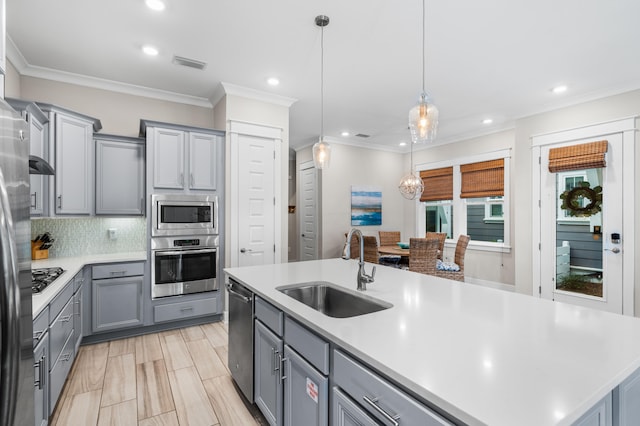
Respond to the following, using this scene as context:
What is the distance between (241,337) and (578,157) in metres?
4.66

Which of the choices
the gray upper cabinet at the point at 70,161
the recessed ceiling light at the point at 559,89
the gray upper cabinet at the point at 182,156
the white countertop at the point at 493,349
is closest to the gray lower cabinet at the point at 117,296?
the gray upper cabinet at the point at 70,161

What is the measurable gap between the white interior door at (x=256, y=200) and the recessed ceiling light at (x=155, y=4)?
167 cm

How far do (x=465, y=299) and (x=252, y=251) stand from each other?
2.85m

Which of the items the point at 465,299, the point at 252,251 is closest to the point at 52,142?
the point at 252,251

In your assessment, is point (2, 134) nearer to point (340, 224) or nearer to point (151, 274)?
point (151, 274)

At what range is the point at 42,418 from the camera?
1811mm

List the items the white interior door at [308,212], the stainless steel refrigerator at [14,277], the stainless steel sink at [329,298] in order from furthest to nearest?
1. the white interior door at [308,212]
2. the stainless steel sink at [329,298]
3. the stainless steel refrigerator at [14,277]

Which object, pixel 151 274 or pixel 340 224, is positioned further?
pixel 340 224

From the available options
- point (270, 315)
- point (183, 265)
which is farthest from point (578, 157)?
point (183, 265)

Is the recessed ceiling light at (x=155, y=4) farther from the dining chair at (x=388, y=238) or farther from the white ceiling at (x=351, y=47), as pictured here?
the dining chair at (x=388, y=238)

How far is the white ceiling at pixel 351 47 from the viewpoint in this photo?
8.04 feet

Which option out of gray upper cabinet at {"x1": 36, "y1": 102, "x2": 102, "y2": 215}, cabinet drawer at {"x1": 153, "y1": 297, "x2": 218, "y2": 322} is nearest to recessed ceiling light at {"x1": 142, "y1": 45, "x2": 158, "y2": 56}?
gray upper cabinet at {"x1": 36, "y1": 102, "x2": 102, "y2": 215}

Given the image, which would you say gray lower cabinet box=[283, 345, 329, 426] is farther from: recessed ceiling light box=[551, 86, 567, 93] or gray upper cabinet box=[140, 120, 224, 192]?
recessed ceiling light box=[551, 86, 567, 93]

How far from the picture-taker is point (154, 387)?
2.47 metres
